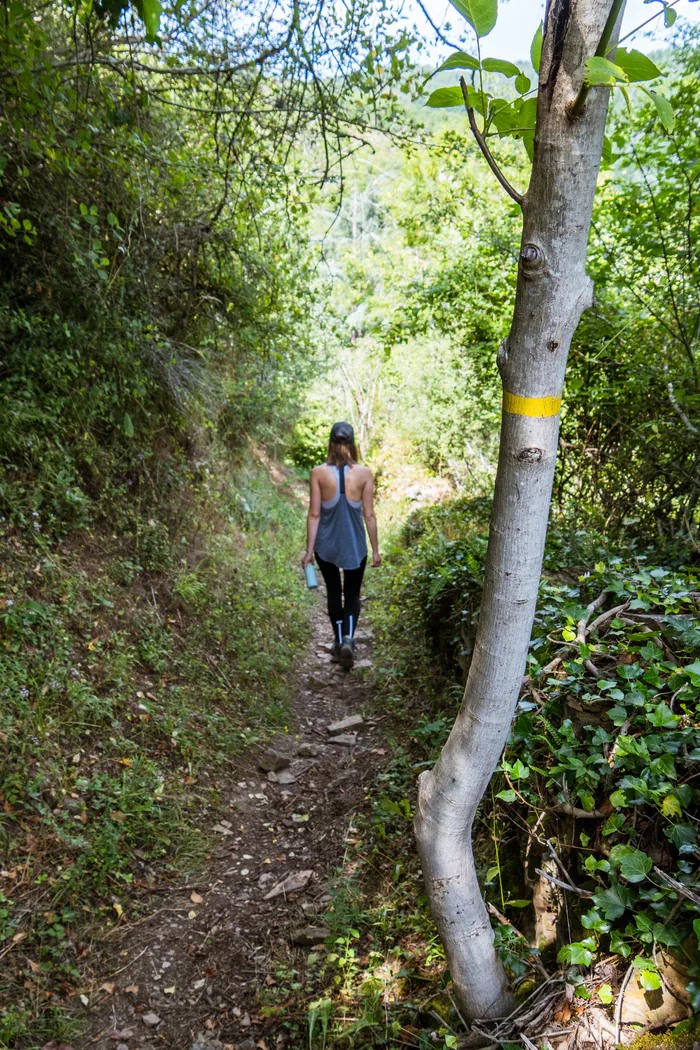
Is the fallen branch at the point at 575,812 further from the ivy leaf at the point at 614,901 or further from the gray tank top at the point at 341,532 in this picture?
the gray tank top at the point at 341,532

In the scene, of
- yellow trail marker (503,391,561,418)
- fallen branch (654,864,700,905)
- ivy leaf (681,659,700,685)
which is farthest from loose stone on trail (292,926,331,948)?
yellow trail marker (503,391,561,418)

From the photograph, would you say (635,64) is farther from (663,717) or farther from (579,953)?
(579,953)

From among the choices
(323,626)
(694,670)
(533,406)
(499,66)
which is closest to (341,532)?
(323,626)

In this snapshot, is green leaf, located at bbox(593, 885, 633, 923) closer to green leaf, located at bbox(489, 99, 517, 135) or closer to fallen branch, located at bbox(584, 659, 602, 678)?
fallen branch, located at bbox(584, 659, 602, 678)

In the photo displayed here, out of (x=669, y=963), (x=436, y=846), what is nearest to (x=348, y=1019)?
(x=436, y=846)

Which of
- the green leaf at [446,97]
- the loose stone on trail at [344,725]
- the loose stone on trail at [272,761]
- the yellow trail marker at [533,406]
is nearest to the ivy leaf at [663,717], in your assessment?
the yellow trail marker at [533,406]

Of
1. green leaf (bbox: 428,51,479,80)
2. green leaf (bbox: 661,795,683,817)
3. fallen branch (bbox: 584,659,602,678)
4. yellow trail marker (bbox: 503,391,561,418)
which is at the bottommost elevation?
green leaf (bbox: 661,795,683,817)

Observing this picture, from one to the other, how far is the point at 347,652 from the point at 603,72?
17.6 ft

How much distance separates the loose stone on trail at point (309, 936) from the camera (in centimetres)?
300

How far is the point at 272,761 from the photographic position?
4.54m

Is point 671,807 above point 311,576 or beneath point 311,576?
above

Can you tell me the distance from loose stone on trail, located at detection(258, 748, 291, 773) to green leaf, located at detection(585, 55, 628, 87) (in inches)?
173

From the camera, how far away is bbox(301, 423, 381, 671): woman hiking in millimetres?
5516

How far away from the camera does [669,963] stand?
175cm
